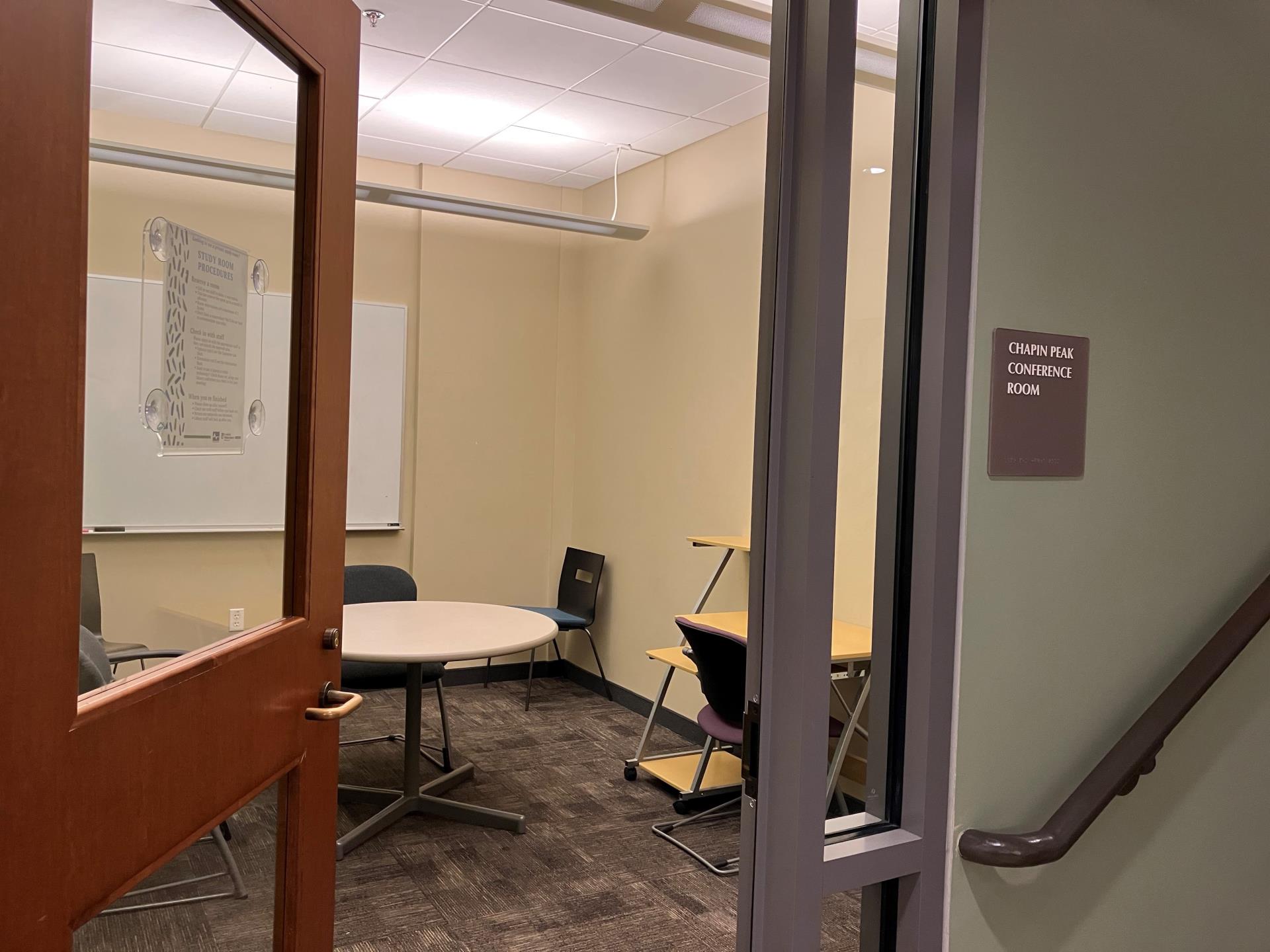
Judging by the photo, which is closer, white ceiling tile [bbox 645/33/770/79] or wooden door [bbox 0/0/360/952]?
wooden door [bbox 0/0/360/952]

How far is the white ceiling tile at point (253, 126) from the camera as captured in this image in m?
1.39

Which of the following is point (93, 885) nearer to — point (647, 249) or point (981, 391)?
point (981, 391)

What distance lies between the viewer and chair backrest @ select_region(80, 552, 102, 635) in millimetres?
1048

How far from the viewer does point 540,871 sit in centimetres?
328

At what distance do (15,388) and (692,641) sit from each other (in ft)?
8.95

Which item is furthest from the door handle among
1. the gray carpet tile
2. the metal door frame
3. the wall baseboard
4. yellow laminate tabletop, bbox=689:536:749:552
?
the wall baseboard

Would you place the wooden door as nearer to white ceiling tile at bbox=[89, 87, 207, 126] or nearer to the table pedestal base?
white ceiling tile at bbox=[89, 87, 207, 126]

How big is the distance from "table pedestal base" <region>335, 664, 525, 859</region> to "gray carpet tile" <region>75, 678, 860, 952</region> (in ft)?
0.15

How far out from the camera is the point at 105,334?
1099mm

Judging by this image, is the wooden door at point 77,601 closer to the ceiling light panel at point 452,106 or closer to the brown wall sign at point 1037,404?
the brown wall sign at point 1037,404

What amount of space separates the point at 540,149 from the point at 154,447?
4.27 metres

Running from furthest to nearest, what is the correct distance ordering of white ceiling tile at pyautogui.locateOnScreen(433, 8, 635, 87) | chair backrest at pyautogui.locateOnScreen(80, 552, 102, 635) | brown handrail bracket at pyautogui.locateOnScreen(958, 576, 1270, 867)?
white ceiling tile at pyautogui.locateOnScreen(433, 8, 635, 87) < brown handrail bracket at pyautogui.locateOnScreen(958, 576, 1270, 867) < chair backrest at pyautogui.locateOnScreen(80, 552, 102, 635)

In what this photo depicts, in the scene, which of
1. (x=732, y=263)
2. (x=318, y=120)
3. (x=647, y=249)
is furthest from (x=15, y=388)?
(x=647, y=249)

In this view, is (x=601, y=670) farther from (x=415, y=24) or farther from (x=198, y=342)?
(x=198, y=342)
